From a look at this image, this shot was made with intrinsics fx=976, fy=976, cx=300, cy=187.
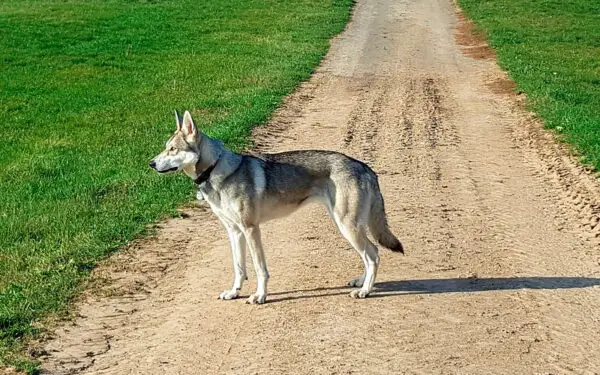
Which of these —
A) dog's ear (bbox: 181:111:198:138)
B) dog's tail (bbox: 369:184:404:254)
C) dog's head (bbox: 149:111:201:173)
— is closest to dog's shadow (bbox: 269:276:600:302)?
dog's tail (bbox: 369:184:404:254)

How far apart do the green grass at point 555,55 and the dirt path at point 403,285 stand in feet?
3.45

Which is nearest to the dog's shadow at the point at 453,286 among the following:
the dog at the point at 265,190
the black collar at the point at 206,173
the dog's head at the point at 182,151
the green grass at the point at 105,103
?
the dog at the point at 265,190

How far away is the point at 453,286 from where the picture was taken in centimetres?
913

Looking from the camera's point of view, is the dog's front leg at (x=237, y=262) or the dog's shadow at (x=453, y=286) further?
the dog's shadow at (x=453, y=286)

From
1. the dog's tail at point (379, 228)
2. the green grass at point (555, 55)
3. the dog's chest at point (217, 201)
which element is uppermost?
the dog's chest at point (217, 201)

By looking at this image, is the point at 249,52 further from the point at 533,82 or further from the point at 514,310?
the point at 514,310

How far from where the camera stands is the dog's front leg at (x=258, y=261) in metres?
8.54

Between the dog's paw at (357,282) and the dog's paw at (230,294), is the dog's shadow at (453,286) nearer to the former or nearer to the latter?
the dog's paw at (357,282)

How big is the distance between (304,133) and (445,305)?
8.25 meters

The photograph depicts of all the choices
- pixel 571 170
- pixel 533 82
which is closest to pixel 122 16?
pixel 533 82

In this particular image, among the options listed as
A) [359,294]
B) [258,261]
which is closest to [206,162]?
[258,261]

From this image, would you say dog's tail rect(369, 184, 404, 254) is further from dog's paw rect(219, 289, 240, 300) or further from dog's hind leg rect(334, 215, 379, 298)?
dog's paw rect(219, 289, 240, 300)

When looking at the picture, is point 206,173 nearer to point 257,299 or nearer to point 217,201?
point 217,201

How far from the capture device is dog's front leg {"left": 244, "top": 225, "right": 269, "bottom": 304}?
854 cm
